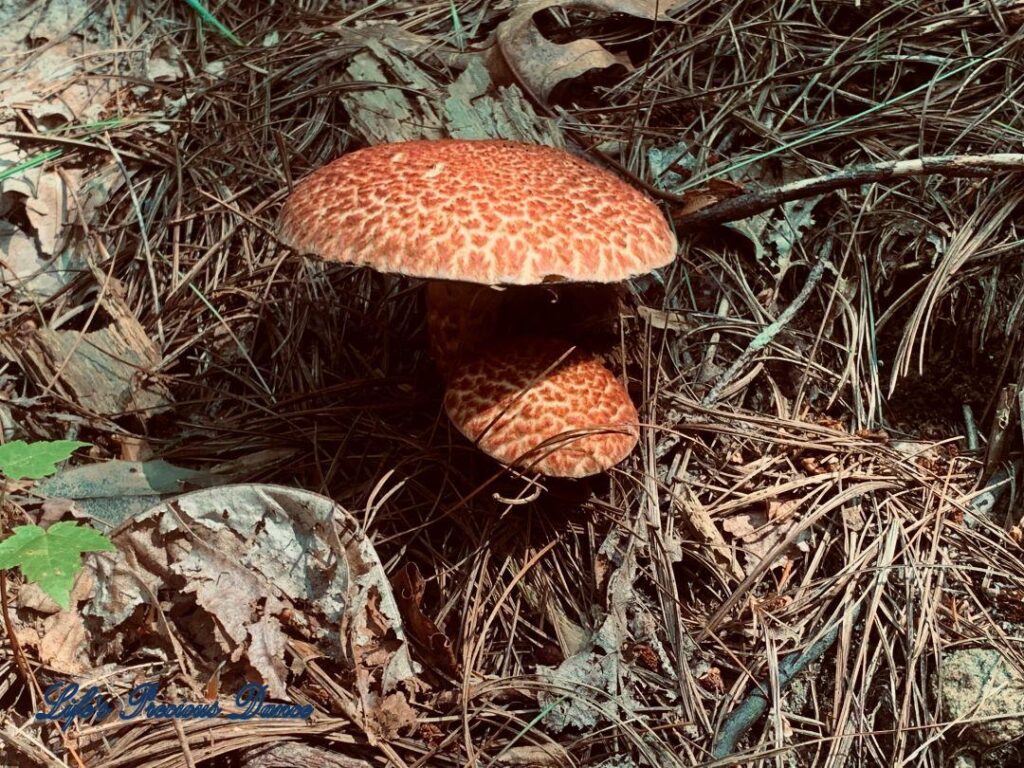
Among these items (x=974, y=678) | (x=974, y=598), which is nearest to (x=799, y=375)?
(x=974, y=598)

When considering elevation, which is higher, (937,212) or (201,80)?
(201,80)

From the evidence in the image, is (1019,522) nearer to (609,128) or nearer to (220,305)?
(609,128)

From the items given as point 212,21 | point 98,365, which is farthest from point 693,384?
point 212,21

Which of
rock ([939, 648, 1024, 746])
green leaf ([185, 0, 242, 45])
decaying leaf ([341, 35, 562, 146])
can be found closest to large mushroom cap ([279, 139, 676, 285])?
decaying leaf ([341, 35, 562, 146])

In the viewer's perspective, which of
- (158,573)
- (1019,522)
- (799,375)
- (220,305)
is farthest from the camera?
(220,305)

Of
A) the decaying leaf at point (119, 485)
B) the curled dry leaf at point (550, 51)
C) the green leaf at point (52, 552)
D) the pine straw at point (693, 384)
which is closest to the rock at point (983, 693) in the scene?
the pine straw at point (693, 384)

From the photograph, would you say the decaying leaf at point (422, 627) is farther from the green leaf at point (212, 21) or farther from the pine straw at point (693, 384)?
the green leaf at point (212, 21)

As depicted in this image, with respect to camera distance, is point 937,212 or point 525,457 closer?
point 525,457

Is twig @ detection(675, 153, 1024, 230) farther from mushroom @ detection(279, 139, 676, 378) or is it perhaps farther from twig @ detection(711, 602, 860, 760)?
twig @ detection(711, 602, 860, 760)
